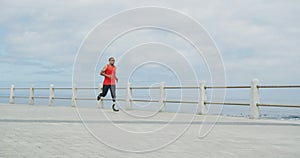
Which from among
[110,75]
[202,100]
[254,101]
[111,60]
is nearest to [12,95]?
[110,75]

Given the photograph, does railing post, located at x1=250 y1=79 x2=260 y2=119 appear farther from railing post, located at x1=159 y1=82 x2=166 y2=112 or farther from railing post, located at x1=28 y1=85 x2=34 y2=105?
railing post, located at x1=28 y1=85 x2=34 y2=105

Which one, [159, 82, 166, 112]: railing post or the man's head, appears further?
[159, 82, 166, 112]: railing post

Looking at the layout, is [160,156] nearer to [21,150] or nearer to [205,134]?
[21,150]

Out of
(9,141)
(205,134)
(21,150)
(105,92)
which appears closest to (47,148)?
(21,150)

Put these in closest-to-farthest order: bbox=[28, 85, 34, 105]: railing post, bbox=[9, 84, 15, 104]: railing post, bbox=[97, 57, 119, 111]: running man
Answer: bbox=[97, 57, 119, 111]: running man, bbox=[28, 85, 34, 105]: railing post, bbox=[9, 84, 15, 104]: railing post

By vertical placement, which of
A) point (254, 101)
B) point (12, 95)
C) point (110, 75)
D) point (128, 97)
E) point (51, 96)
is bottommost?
point (254, 101)

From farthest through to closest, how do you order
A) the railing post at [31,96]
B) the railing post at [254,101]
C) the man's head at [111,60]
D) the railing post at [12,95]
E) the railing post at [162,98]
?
the railing post at [12,95], the railing post at [31,96], the railing post at [162,98], the man's head at [111,60], the railing post at [254,101]

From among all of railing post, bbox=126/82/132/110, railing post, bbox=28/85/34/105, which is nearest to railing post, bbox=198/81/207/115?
railing post, bbox=126/82/132/110

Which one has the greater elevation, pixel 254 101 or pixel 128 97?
pixel 128 97

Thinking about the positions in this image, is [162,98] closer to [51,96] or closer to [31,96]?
[51,96]

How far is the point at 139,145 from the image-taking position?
22.4ft

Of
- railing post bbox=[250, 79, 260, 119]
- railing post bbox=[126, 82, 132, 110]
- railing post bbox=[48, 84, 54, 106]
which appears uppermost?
railing post bbox=[48, 84, 54, 106]

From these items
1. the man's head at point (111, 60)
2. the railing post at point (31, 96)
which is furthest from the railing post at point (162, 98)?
the railing post at point (31, 96)

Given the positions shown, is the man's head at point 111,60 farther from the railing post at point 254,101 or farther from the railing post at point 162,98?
the railing post at point 254,101
